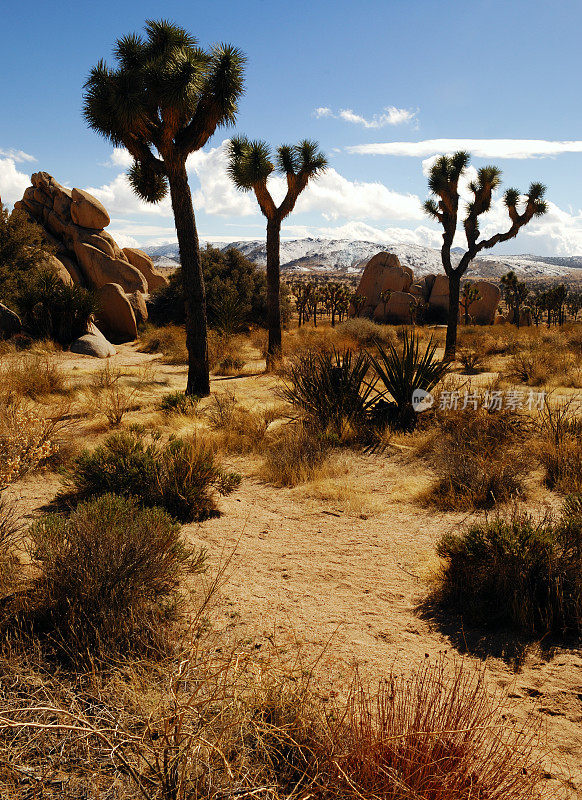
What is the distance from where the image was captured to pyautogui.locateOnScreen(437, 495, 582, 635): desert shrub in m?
3.39

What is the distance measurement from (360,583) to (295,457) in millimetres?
2742

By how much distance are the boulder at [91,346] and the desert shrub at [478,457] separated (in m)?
12.1

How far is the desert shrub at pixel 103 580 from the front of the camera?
2830 mm

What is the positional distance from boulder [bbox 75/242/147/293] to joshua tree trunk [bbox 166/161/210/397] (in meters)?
14.5

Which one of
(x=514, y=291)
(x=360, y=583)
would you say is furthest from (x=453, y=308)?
(x=514, y=291)

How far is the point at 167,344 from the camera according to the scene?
60.7 feet

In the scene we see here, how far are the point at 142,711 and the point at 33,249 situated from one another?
22.5 m

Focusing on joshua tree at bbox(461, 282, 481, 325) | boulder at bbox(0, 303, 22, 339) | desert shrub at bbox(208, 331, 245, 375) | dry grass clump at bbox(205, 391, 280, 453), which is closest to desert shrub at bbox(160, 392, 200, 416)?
dry grass clump at bbox(205, 391, 280, 453)

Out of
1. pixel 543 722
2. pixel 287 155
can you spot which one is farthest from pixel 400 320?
pixel 543 722

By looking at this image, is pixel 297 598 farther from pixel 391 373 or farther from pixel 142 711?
pixel 391 373

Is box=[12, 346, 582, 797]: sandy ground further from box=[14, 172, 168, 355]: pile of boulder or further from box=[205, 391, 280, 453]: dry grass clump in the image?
box=[14, 172, 168, 355]: pile of boulder

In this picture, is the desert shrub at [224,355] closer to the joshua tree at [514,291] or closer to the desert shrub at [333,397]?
the desert shrub at [333,397]

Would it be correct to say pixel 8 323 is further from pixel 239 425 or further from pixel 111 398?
pixel 239 425

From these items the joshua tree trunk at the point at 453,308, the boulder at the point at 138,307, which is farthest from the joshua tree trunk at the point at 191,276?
the boulder at the point at 138,307
